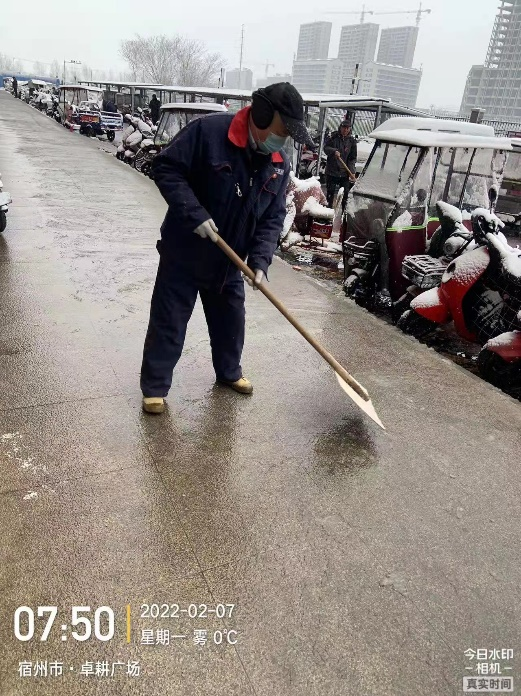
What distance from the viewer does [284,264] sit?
6.32 metres

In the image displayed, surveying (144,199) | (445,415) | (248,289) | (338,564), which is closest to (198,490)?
(338,564)

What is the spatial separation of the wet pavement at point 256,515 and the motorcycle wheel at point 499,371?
264 mm

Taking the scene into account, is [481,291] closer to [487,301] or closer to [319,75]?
[487,301]

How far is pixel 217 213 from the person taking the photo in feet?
8.71

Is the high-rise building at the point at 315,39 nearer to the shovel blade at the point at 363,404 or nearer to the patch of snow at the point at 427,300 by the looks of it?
the patch of snow at the point at 427,300

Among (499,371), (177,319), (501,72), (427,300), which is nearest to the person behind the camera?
(177,319)

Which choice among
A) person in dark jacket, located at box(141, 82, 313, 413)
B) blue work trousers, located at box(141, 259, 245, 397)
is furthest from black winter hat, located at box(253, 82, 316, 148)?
blue work trousers, located at box(141, 259, 245, 397)

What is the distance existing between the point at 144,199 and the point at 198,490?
26.7ft

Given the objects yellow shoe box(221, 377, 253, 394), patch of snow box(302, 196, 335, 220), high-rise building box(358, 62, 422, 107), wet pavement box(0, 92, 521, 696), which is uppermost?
high-rise building box(358, 62, 422, 107)

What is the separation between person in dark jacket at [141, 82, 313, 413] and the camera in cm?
249

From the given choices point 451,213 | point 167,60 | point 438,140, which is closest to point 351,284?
point 451,213

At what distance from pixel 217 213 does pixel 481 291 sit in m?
2.61

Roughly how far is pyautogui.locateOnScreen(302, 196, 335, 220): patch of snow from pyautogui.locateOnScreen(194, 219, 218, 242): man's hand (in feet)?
17.4

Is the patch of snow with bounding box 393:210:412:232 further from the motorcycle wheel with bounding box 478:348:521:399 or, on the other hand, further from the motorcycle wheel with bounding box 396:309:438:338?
the motorcycle wheel with bounding box 478:348:521:399
